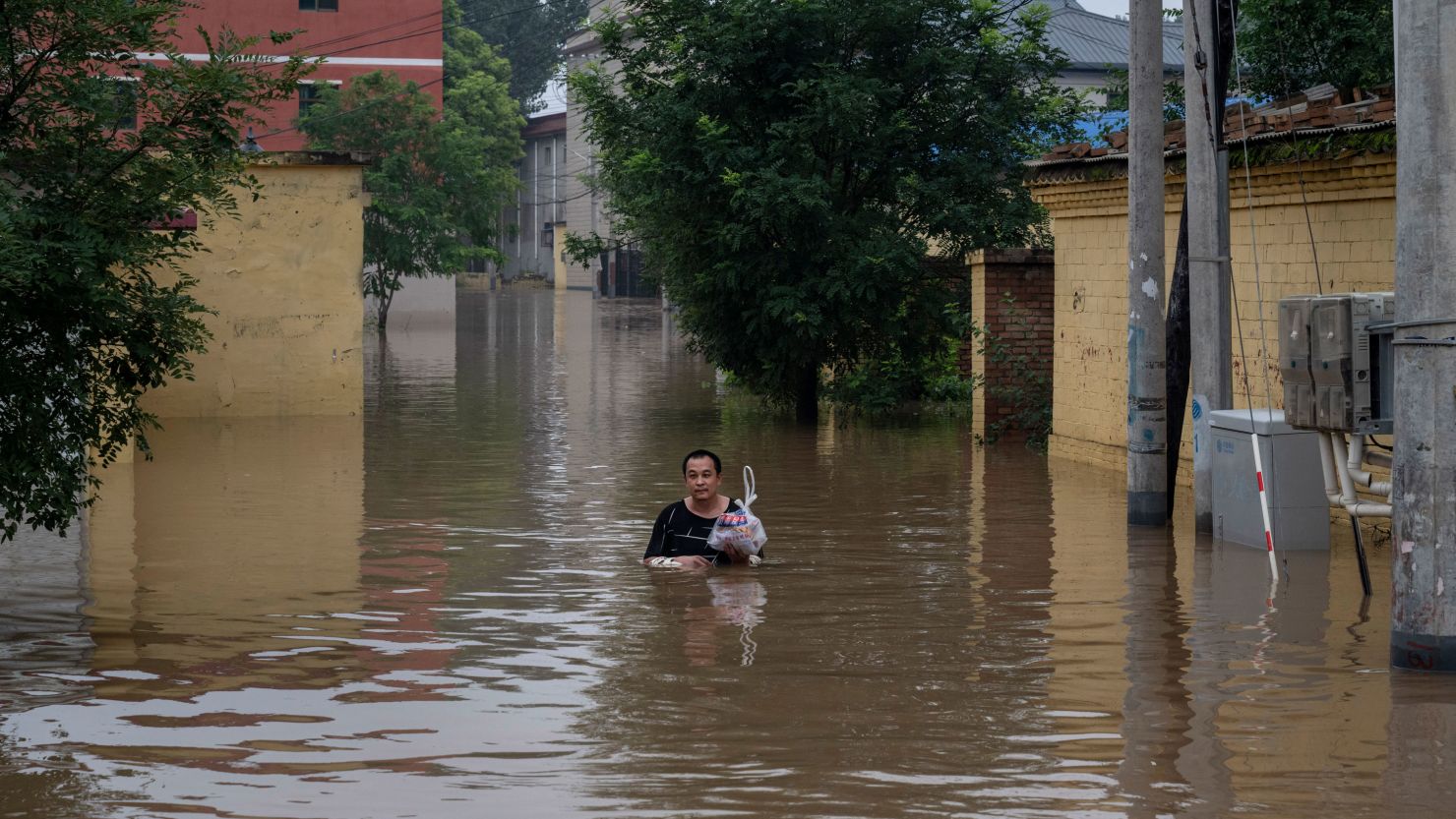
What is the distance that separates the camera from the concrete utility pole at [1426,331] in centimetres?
772

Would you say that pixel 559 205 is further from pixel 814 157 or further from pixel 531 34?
pixel 814 157

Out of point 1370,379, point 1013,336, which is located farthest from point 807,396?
point 1370,379

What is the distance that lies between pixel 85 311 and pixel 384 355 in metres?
29.9

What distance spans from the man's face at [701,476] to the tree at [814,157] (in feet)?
34.4

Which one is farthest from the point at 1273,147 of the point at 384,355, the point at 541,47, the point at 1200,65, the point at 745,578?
the point at 541,47

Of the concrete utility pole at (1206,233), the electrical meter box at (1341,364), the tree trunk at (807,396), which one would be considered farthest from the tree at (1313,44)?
the electrical meter box at (1341,364)

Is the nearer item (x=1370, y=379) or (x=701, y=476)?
(x=1370, y=379)

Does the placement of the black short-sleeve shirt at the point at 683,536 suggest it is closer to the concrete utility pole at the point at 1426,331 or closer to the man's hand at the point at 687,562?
the man's hand at the point at 687,562

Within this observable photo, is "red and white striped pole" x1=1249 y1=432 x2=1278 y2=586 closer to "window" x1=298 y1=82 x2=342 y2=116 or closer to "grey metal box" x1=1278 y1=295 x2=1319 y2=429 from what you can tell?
"grey metal box" x1=1278 y1=295 x2=1319 y2=429

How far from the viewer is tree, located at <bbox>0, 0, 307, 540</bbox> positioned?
902 cm

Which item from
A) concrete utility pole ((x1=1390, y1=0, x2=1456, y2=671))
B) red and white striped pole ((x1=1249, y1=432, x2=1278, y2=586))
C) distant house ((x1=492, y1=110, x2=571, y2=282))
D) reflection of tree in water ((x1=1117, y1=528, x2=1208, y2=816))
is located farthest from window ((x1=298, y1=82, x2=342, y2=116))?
concrete utility pole ((x1=1390, y1=0, x2=1456, y2=671))

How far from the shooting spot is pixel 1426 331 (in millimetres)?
7777

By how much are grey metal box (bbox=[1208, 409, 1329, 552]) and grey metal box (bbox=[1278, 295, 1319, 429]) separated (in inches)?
54.3

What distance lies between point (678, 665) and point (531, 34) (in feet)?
325
